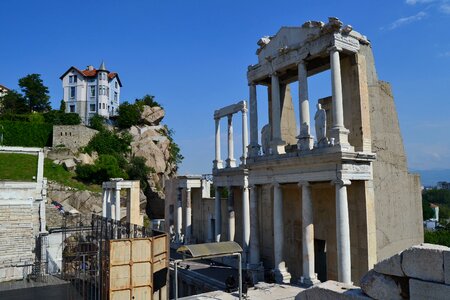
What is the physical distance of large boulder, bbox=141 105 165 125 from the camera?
53.9m

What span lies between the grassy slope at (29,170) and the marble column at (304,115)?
29.1 meters

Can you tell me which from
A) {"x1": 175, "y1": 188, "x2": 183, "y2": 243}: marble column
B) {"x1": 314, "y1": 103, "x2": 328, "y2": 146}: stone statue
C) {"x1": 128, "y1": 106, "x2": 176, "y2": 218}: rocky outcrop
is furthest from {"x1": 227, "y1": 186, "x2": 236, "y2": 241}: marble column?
{"x1": 128, "y1": 106, "x2": 176, "y2": 218}: rocky outcrop

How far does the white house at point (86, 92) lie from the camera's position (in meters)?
60.3

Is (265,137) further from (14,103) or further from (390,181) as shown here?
(14,103)

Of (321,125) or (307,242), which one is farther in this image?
(321,125)

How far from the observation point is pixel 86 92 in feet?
200

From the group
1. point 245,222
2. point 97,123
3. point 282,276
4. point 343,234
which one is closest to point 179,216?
point 245,222

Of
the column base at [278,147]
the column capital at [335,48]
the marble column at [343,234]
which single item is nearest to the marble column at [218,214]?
the column base at [278,147]

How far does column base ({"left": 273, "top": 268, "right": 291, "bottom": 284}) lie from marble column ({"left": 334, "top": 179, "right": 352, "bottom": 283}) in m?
3.01

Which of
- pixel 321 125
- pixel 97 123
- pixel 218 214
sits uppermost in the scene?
pixel 97 123

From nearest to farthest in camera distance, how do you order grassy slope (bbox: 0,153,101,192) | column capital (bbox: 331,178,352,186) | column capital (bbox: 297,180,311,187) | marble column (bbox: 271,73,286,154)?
column capital (bbox: 331,178,352,186), column capital (bbox: 297,180,311,187), marble column (bbox: 271,73,286,154), grassy slope (bbox: 0,153,101,192)

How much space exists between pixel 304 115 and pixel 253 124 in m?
3.95

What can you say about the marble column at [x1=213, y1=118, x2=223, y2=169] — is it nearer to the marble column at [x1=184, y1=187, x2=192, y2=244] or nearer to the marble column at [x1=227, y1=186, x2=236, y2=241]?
the marble column at [x1=227, y1=186, x2=236, y2=241]

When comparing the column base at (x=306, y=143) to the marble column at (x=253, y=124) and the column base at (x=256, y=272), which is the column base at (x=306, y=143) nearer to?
the marble column at (x=253, y=124)
